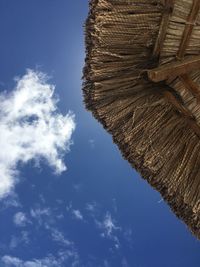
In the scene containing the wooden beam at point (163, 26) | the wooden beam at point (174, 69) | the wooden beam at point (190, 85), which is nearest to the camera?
the wooden beam at point (163, 26)

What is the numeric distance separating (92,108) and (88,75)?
0.36 m

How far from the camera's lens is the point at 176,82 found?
4.47 m

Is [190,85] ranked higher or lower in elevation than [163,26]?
lower

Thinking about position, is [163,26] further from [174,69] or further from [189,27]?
[174,69]

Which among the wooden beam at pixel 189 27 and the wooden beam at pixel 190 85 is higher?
the wooden beam at pixel 189 27

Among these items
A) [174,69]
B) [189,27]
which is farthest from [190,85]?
[189,27]

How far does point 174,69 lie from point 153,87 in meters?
0.34

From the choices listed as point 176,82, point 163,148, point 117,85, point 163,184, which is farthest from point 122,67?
point 163,184

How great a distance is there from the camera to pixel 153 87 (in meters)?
4.59

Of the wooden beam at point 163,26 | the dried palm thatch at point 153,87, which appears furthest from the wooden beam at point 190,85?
the wooden beam at point 163,26

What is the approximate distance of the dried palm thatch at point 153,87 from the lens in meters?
4.12

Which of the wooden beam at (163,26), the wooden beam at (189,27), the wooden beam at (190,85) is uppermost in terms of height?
the wooden beam at (163,26)

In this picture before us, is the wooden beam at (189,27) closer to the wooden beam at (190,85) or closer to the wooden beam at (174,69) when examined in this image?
the wooden beam at (174,69)

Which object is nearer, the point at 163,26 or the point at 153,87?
the point at 163,26
